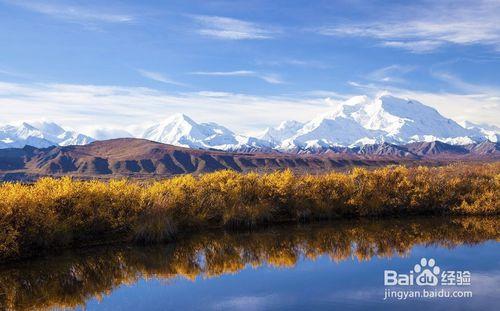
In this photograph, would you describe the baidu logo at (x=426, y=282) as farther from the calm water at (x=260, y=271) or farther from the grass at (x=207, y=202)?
the grass at (x=207, y=202)

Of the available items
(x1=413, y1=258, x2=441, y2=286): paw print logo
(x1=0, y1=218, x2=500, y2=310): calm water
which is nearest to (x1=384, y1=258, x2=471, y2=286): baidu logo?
(x1=413, y1=258, x2=441, y2=286): paw print logo

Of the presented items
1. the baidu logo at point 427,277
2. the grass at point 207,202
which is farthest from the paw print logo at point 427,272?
the grass at point 207,202

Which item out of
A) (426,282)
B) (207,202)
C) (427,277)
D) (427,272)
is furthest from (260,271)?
(207,202)

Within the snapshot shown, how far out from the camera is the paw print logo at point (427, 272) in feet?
81.3

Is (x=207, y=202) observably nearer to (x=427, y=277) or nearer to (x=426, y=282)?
(x=427, y=277)

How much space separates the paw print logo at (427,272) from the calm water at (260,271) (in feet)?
1.45

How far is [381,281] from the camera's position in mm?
24875

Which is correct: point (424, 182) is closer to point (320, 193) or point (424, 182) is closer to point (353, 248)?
point (320, 193)

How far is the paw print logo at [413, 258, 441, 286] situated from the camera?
24.8 m

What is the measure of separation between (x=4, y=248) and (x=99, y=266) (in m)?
4.90

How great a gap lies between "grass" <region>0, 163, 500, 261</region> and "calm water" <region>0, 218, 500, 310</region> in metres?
1.75

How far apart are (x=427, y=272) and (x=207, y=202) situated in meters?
18.4

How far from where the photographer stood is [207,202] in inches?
1567

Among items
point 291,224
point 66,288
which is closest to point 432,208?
point 291,224
